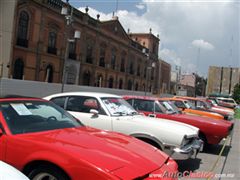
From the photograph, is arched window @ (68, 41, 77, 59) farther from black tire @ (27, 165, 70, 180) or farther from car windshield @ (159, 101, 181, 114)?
black tire @ (27, 165, 70, 180)

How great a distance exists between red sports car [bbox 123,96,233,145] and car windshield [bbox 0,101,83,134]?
4.62 m

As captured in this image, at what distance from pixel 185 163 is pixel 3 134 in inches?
201

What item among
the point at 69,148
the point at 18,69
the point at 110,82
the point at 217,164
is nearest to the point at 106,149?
the point at 69,148

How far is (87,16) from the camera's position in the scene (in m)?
46.3

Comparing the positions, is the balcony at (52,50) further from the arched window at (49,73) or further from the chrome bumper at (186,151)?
the chrome bumper at (186,151)

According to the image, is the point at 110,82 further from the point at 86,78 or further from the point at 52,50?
the point at 52,50

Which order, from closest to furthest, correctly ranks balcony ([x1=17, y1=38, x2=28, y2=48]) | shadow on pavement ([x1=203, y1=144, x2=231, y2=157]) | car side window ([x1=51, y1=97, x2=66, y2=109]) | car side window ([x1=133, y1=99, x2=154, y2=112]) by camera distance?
car side window ([x1=51, y1=97, x2=66, y2=109]), car side window ([x1=133, y1=99, x2=154, y2=112]), shadow on pavement ([x1=203, y1=144, x2=231, y2=157]), balcony ([x1=17, y1=38, x2=28, y2=48])

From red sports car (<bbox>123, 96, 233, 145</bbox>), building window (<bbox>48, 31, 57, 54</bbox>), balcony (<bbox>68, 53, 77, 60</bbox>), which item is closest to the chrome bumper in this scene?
red sports car (<bbox>123, 96, 233, 145</bbox>)

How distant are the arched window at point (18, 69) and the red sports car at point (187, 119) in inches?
985

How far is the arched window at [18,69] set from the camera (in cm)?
3366

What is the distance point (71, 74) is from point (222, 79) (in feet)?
217

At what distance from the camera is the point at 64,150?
13.4 ft

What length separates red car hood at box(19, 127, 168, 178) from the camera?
12.9ft

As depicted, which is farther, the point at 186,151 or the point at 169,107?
the point at 169,107
